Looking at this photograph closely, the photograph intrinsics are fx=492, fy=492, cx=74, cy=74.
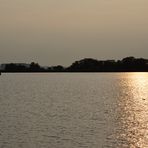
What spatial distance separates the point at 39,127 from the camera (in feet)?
157

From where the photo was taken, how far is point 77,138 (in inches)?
1631

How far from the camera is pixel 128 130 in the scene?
47.0 metres

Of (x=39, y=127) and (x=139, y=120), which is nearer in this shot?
(x=39, y=127)

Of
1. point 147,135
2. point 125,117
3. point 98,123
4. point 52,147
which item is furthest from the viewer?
point 125,117

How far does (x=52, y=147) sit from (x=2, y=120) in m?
17.6

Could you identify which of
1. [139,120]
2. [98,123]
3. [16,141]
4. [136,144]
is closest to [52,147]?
[16,141]

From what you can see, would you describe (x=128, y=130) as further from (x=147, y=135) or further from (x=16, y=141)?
(x=16, y=141)

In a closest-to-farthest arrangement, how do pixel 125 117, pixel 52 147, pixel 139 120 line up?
pixel 52 147 < pixel 139 120 < pixel 125 117

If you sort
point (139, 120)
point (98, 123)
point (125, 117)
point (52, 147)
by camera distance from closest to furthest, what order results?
point (52, 147)
point (98, 123)
point (139, 120)
point (125, 117)

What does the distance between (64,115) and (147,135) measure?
1868 cm

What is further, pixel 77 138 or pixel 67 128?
pixel 67 128

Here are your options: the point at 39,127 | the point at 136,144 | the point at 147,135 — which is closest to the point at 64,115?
the point at 39,127

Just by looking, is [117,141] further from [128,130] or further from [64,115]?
[64,115]

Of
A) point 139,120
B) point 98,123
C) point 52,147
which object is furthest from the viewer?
point 139,120
